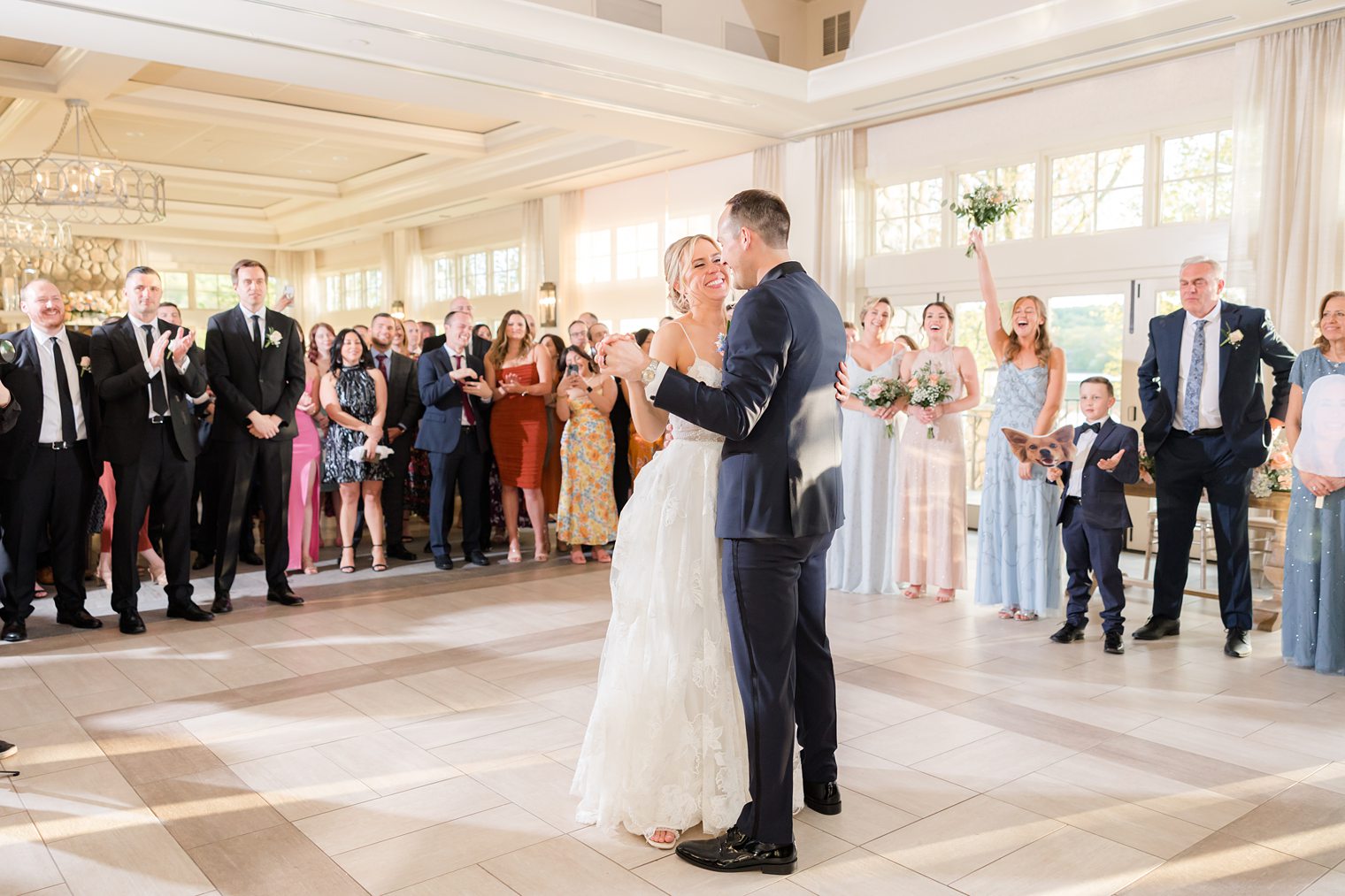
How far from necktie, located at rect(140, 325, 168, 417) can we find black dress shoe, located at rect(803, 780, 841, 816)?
4158mm

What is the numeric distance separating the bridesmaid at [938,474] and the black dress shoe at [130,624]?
4.47 m

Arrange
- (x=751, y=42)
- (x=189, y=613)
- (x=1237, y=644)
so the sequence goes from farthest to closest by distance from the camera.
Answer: (x=751, y=42), (x=189, y=613), (x=1237, y=644)

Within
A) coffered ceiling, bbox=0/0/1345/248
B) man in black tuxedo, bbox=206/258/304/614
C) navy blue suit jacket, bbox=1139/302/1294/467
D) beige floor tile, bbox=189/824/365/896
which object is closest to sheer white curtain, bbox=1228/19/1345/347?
coffered ceiling, bbox=0/0/1345/248

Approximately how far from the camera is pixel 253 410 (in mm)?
5852


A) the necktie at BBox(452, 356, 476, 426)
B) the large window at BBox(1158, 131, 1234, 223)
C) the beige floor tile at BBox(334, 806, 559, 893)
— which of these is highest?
the large window at BBox(1158, 131, 1234, 223)

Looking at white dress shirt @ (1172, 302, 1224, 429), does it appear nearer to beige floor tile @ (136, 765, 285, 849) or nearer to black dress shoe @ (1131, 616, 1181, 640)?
black dress shoe @ (1131, 616, 1181, 640)

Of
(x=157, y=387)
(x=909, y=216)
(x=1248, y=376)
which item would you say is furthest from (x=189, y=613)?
(x=909, y=216)

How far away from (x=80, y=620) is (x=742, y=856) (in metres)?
4.41

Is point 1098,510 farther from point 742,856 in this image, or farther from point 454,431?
point 454,431

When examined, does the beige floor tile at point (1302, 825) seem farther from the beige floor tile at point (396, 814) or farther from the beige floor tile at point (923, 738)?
the beige floor tile at point (396, 814)

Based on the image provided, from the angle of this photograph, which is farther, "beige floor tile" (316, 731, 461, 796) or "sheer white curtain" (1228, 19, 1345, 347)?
"sheer white curtain" (1228, 19, 1345, 347)

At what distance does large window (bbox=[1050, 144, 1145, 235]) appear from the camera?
27.4 feet

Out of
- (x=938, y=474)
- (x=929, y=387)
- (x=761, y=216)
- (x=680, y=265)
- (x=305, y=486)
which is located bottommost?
(x=305, y=486)

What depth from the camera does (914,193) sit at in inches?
396
